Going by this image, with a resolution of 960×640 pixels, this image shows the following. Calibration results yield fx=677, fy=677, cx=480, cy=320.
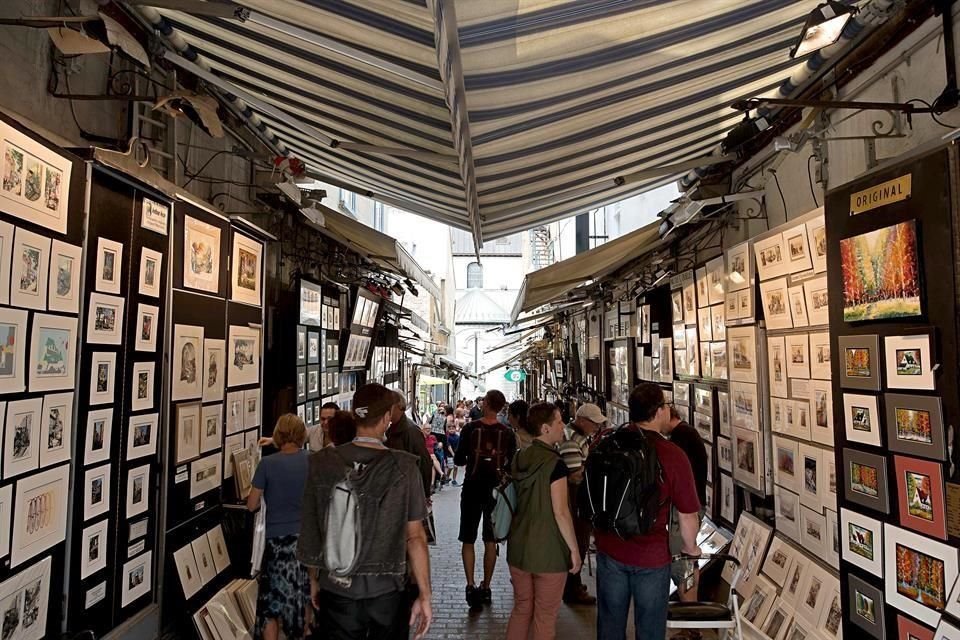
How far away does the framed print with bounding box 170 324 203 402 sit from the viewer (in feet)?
13.9

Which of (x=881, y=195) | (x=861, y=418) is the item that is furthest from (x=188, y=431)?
(x=881, y=195)

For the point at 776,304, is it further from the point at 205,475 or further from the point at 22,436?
the point at 22,436

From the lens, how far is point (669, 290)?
7.46 metres

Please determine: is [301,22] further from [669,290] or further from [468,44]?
[669,290]

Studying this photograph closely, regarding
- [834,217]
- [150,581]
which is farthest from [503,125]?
[150,581]

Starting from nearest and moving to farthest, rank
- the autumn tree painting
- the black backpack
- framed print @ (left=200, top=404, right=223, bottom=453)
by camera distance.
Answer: the autumn tree painting < the black backpack < framed print @ (left=200, top=404, right=223, bottom=453)

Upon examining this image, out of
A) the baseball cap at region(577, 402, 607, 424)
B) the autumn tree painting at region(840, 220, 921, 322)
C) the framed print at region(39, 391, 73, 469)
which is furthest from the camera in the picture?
the baseball cap at region(577, 402, 607, 424)

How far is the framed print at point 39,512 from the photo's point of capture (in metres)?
2.74

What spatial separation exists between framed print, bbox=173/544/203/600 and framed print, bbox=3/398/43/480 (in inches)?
65.7

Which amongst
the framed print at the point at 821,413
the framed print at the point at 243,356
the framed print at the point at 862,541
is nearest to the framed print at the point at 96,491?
the framed print at the point at 243,356

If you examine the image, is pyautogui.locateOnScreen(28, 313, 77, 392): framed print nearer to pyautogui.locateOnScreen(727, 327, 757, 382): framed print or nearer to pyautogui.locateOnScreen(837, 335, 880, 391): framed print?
pyautogui.locateOnScreen(837, 335, 880, 391): framed print

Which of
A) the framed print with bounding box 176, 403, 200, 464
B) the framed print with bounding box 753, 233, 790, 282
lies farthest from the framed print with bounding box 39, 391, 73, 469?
the framed print with bounding box 753, 233, 790, 282

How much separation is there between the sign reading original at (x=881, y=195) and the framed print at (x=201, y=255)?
3.84 meters

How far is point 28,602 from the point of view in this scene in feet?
9.33
